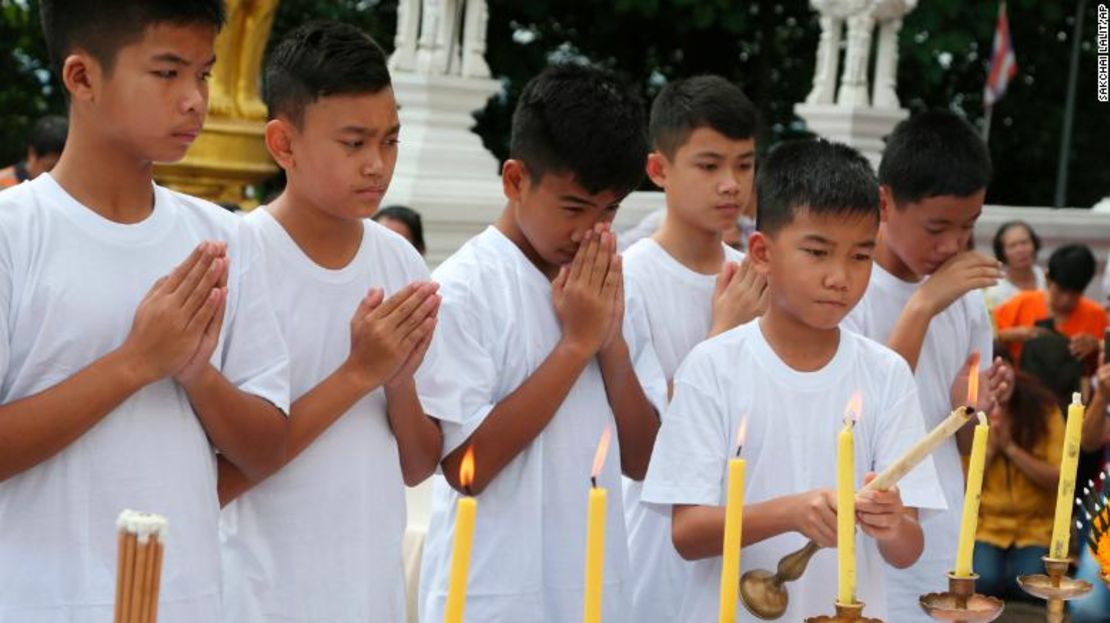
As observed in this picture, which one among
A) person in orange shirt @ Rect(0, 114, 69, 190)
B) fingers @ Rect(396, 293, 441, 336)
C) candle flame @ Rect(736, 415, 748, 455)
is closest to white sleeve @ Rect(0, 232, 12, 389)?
fingers @ Rect(396, 293, 441, 336)

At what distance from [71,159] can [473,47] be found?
299 inches

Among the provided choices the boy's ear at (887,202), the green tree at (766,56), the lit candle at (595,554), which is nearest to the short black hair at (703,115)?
the boy's ear at (887,202)

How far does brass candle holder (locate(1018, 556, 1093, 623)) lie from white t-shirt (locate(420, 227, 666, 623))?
1.19 metres

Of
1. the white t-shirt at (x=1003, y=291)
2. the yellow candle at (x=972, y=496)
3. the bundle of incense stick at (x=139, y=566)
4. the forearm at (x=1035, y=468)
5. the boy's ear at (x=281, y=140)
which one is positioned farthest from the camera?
the white t-shirt at (x=1003, y=291)

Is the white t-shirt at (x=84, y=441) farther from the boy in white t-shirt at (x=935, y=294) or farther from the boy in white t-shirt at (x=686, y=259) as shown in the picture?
the boy in white t-shirt at (x=935, y=294)

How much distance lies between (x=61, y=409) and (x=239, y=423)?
1.06 ft

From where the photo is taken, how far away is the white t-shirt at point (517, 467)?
3.72 m

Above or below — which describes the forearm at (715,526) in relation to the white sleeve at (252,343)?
below

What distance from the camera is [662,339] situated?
4.13m

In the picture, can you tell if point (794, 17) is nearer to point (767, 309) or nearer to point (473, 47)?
point (473, 47)

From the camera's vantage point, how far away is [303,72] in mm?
3529

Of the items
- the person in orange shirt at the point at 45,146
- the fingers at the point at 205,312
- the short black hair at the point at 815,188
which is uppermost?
the person in orange shirt at the point at 45,146

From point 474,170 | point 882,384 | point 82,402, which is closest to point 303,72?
point 82,402

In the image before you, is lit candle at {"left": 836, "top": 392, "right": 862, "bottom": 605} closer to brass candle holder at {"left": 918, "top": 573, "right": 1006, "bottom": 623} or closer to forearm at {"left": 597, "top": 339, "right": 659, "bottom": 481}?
brass candle holder at {"left": 918, "top": 573, "right": 1006, "bottom": 623}
